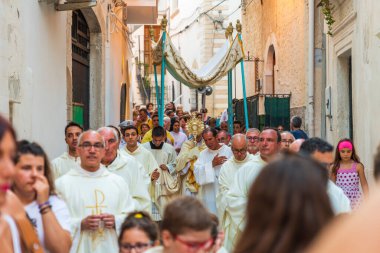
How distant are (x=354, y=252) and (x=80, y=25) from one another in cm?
Result: 1458

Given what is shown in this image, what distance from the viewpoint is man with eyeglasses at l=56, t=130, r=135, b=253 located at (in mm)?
6250

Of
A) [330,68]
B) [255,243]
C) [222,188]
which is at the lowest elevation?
[222,188]

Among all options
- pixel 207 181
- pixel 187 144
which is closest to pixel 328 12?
pixel 187 144

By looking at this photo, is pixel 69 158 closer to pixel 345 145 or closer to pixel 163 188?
pixel 345 145

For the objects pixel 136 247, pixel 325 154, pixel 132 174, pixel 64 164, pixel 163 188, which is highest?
pixel 325 154

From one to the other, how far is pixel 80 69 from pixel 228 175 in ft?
23.9

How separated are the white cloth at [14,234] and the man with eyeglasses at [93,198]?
212 cm

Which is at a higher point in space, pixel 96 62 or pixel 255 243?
pixel 96 62

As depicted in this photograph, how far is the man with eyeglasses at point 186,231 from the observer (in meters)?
3.86

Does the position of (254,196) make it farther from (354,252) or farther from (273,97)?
(273,97)

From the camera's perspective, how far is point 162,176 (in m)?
12.1

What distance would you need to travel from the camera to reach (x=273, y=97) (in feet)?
65.2

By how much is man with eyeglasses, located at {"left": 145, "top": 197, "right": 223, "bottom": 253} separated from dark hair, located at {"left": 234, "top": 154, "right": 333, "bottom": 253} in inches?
68.9

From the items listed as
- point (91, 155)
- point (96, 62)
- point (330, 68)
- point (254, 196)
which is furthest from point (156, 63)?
point (254, 196)
